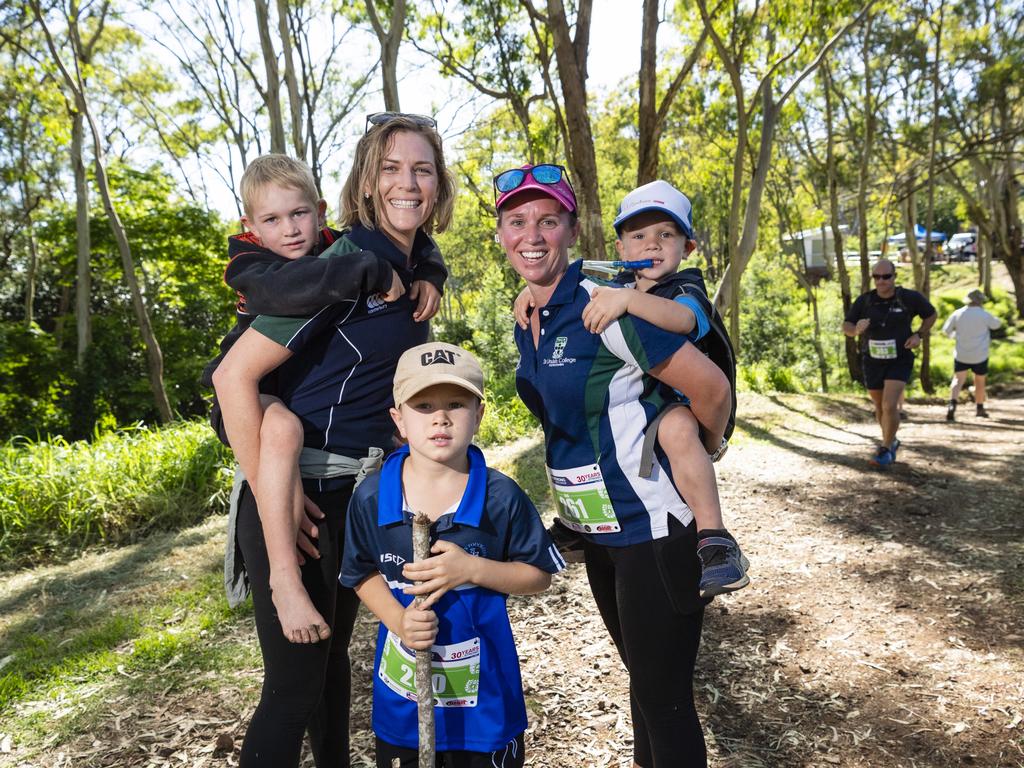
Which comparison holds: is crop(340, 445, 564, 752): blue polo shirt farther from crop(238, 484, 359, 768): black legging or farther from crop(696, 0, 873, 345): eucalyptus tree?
A: crop(696, 0, 873, 345): eucalyptus tree

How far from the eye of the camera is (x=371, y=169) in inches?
75.8

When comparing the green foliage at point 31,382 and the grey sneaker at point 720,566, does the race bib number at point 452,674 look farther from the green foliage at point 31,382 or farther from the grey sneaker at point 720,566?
the green foliage at point 31,382

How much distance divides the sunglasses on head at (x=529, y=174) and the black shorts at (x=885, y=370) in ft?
21.8

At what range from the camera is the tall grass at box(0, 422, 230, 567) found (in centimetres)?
584

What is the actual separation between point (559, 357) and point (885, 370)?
22.5 feet

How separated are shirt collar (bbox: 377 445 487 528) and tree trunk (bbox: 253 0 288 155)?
8.36 meters

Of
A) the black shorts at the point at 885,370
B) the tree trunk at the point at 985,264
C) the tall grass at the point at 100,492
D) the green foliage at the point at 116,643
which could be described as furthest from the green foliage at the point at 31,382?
the tree trunk at the point at 985,264

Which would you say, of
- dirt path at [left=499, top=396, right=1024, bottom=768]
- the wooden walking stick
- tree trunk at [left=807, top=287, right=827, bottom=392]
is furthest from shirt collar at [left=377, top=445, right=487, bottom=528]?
tree trunk at [left=807, top=287, right=827, bottom=392]

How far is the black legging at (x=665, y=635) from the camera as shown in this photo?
1835mm

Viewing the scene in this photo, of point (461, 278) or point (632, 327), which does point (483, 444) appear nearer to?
point (632, 327)

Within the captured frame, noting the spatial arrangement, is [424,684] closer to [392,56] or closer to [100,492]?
[100,492]

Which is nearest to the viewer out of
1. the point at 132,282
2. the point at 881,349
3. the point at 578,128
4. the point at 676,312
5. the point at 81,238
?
the point at 676,312

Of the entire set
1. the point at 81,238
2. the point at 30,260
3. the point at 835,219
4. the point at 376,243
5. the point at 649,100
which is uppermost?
the point at 30,260

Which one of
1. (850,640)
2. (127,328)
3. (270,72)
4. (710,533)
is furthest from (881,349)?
(127,328)
